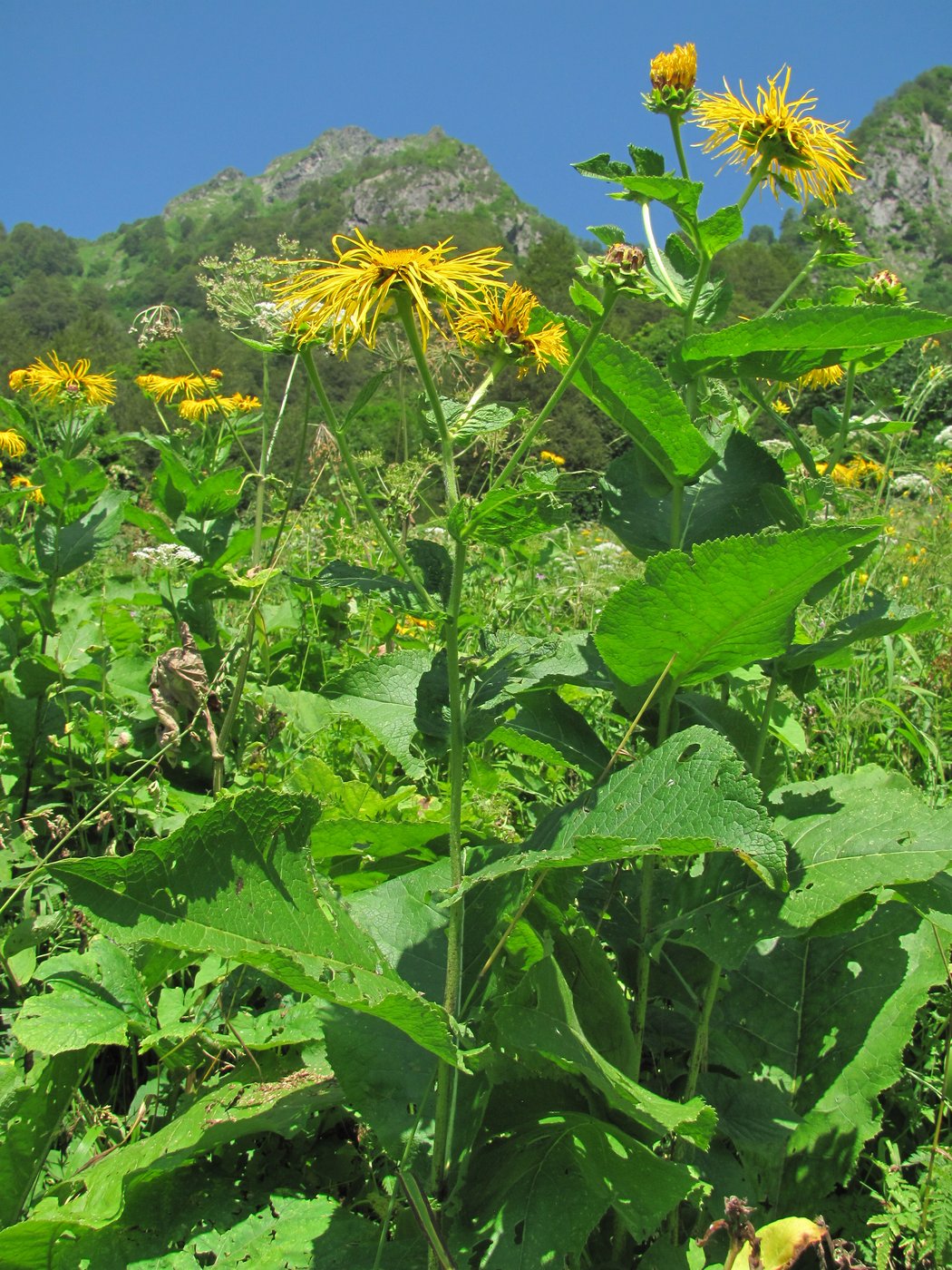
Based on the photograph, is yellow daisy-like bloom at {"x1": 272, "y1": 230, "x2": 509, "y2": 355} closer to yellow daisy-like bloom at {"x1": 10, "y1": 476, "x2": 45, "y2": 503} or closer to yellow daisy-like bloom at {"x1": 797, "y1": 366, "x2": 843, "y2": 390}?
yellow daisy-like bloom at {"x1": 797, "y1": 366, "x2": 843, "y2": 390}

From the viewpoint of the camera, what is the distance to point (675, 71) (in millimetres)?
1712

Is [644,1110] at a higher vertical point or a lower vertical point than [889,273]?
lower

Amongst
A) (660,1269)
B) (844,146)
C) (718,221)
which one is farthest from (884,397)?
(660,1269)

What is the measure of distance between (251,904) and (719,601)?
827 millimetres

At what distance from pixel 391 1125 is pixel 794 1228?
0.58 metres

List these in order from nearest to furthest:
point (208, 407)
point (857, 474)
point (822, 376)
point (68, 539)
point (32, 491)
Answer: point (822, 376)
point (32, 491)
point (68, 539)
point (208, 407)
point (857, 474)

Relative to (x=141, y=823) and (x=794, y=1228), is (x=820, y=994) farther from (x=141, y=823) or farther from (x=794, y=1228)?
(x=141, y=823)

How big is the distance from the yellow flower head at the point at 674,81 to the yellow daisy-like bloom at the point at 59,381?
2932mm

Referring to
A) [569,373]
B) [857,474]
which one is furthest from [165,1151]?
[857,474]

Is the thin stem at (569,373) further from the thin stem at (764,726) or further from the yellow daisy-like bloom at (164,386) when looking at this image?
the yellow daisy-like bloom at (164,386)

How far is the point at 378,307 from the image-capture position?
4.51 ft

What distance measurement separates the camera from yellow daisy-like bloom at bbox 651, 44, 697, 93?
1712 mm

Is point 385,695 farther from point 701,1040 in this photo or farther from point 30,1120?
point 30,1120

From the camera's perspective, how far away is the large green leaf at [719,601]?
131cm
